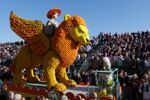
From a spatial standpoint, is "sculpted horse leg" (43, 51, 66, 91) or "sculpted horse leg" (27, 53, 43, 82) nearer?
"sculpted horse leg" (43, 51, 66, 91)

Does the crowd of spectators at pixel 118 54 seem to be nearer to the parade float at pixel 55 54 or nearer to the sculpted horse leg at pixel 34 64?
the sculpted horse leg at pixel 34 64

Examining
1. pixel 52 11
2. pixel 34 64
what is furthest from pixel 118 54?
pixel 52 11

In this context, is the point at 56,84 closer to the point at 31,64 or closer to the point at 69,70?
the point at 31,64

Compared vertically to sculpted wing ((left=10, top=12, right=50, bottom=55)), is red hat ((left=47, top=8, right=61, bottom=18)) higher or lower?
higher

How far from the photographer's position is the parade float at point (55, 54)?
10.8 metres

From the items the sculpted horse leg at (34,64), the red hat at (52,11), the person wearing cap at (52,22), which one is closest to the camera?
the person wearing cap at (52,22)

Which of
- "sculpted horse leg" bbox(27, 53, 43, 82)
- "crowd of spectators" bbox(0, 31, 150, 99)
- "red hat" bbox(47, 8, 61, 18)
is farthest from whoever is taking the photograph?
"crowd of spectators" bbox(0, 31, 150, 99)

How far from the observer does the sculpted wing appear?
38.1 feet

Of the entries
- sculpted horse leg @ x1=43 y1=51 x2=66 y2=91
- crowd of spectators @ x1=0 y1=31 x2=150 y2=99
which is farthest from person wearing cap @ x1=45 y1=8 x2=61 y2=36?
crowd of spectators @ x1=0 y1=31 x2=150 y2=99

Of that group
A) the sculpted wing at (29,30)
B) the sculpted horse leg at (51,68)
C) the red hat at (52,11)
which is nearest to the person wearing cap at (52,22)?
the red hat at (52,11)

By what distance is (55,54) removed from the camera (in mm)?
10961

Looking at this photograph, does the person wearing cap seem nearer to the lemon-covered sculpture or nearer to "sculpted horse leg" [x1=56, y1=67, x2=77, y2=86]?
the lemon-covered sculpture

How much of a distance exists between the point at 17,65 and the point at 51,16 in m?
1.99

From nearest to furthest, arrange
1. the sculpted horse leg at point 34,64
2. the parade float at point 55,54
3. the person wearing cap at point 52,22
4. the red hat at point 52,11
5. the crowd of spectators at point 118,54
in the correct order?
the parade float at point 55,54, the person wearing cap at point 52,22, the red hat at point 52,11, the sculpted horse leg at point 34,64, the crowd of spectators at point 118,54
